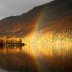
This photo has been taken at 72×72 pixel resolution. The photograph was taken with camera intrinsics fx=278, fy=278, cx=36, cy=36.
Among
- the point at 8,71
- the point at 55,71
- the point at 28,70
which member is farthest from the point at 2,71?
the point at 55,71

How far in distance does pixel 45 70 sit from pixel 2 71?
504 cm

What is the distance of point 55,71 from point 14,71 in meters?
5.04

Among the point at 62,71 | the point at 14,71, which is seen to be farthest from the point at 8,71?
the point at 62,71

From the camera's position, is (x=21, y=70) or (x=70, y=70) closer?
(x=70, y=70)

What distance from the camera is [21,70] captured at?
3403cm

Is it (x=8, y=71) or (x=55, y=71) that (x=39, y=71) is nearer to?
(x=55, y=71)

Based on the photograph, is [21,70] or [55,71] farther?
[21,70]

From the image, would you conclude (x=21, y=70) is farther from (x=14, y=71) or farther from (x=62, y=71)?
(x=62, y=71)

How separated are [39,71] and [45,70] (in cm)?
122

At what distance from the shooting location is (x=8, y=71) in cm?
3309

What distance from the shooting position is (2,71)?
32594mm

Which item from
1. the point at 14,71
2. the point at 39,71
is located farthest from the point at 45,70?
the point at 14,71

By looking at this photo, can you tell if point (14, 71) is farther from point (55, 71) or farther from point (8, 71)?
point (55, 71)

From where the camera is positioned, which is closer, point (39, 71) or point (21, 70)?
point (39, 71)
